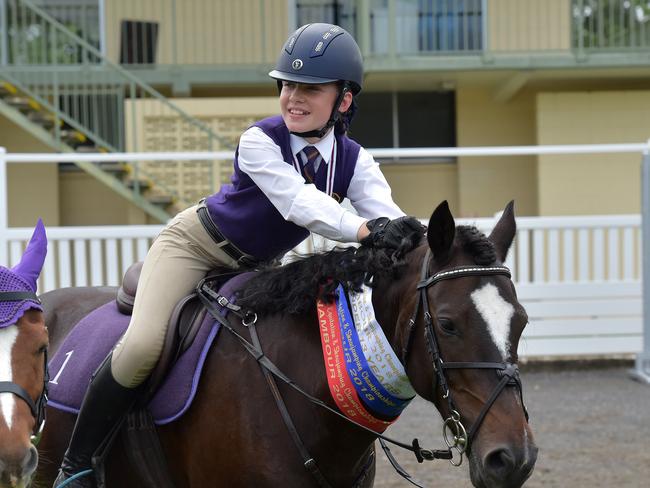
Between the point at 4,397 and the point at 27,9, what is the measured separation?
13967 mm

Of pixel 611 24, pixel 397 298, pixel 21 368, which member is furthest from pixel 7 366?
pixel 611 24

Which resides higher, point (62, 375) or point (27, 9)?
point (27, 9)

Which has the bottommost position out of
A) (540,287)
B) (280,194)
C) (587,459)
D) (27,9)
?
(587,459)

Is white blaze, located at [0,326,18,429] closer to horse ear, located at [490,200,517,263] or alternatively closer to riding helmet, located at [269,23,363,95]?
riding helmet, located at [269,23,363,95]

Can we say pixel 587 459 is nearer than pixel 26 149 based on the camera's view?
Yes

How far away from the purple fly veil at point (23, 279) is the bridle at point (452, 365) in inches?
51.7

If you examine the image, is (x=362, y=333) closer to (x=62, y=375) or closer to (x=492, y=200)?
(x=62, y=375)

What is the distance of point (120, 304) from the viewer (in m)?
3.97

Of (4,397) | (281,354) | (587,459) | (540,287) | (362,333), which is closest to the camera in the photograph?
(4,397)

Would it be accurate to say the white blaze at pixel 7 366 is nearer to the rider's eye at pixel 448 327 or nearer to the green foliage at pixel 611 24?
the rider's eye at pixel 448 327

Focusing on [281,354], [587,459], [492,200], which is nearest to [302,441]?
[281,354]

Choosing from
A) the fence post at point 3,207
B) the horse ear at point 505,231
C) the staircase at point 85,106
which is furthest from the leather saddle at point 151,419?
the staircase at point 85,106

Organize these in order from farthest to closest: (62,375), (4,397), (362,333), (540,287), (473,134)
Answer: (473,134), (540,287), (62,375), (362,333), (4,397)

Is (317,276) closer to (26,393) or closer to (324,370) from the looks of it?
(324,370)
